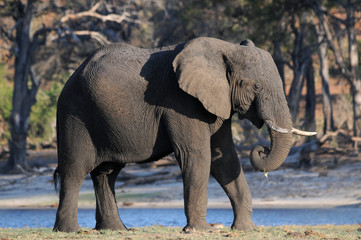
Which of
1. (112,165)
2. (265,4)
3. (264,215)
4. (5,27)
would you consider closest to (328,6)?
(265,4)

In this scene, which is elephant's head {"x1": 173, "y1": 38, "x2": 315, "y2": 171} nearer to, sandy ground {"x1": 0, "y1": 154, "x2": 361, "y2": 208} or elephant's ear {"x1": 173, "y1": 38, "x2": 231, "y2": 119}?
elephant's ear {"x1": 173, "y1": 38, "x2": 231, "y2": 119}

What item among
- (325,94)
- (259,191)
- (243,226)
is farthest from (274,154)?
(325,94)

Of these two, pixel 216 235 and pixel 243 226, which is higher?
pixel 216 235

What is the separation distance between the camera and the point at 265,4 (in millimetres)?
27625

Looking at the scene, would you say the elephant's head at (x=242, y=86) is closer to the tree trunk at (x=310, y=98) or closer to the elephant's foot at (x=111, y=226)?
the elephant's foot at (x=111, y=226)

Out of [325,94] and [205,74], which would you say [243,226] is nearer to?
[205,74]

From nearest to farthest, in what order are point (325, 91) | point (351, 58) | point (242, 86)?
point (242, 86) → point (351, 58) → point (325, 91)

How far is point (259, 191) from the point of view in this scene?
18.2 meters

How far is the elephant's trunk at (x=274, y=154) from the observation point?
9039mm

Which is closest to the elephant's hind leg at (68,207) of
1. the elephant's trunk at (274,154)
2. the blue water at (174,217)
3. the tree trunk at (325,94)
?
the elephant's trunk at (274,154)

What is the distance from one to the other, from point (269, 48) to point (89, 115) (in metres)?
19.0

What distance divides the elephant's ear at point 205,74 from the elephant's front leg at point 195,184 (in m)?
0.53

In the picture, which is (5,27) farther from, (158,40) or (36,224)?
(36,224)

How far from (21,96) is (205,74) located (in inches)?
580
